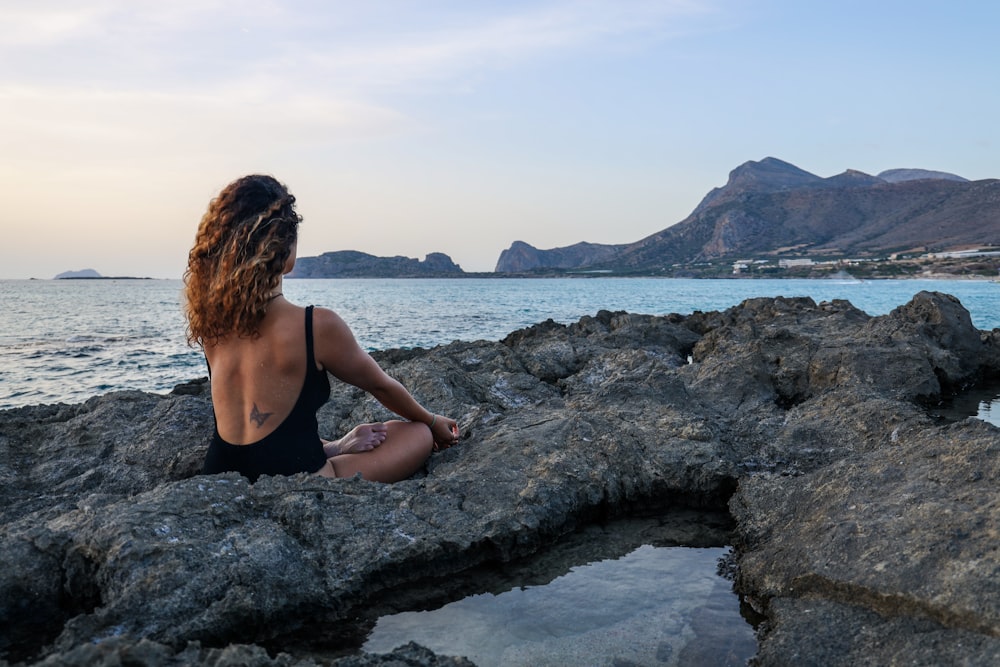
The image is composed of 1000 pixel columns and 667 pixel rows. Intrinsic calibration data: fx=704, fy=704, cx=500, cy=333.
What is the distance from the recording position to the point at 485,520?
4199 millimetres

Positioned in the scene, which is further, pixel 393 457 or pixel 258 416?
pixel 393 457

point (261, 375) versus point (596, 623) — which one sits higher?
point (261, 375)

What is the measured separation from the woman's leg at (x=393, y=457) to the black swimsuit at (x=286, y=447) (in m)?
0.25

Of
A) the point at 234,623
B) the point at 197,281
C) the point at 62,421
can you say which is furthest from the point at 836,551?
the point at 62,421

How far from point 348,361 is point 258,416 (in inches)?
24.6

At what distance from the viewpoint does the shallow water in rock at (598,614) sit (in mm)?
3240

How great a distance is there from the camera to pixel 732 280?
5157 inches

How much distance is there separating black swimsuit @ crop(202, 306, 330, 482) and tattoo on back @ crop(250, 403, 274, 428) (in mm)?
94

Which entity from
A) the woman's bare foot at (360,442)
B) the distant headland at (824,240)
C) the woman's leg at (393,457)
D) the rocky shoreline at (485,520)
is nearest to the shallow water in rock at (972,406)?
the rocky shoreline at (485,520)

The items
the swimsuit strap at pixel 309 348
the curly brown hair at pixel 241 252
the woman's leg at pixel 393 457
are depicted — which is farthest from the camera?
the woman's leg at pixel 393 457

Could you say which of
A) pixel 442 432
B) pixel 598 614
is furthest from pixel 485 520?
pixel 442 432

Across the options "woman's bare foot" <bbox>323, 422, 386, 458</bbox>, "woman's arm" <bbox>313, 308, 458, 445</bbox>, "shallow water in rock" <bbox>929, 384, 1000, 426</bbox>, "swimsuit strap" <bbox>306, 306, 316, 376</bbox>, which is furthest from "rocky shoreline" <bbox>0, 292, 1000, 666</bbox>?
"shallow water in rock" <bbox>929, 384, 1000, 426</bbox>

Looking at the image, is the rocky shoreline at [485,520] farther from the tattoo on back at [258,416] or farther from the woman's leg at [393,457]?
the tattoo on back at [258,416]

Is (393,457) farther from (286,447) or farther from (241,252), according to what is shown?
(241,252)
